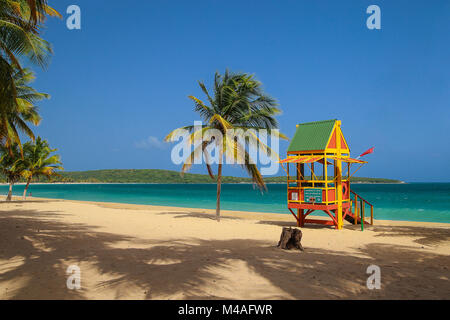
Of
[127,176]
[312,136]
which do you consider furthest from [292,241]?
[127,176]

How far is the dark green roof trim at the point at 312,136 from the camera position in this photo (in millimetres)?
13750

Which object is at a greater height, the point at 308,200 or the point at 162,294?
the point at 308,200

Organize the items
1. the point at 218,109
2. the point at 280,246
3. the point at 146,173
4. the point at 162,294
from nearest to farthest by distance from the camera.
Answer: the point at 162,294 → the point at 280,246 → the point at 218,109 → the point at 146,173

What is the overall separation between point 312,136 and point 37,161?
2405cm

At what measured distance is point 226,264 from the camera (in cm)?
623

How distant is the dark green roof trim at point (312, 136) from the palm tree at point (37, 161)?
74.9 ft

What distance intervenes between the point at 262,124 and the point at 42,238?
1074cm

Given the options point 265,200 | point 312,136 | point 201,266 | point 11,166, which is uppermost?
point 312,136

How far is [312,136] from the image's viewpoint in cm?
1426

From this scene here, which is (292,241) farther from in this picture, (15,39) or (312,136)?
(15,39)

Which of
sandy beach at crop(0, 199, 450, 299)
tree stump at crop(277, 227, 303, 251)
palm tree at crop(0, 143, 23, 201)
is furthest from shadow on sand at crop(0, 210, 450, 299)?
palm tree at crop(0, 143, 23, 201)

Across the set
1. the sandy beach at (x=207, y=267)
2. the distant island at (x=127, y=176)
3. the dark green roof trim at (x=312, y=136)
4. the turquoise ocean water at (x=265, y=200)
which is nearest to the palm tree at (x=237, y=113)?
the dark green roof trim at (x=312, y=136)
